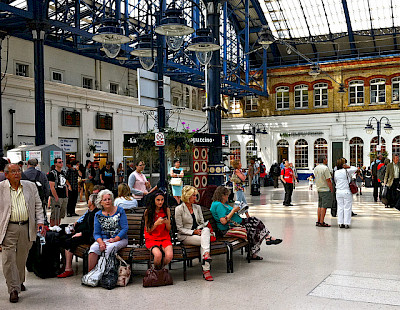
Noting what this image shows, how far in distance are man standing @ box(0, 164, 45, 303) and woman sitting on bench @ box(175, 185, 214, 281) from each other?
75.7 inches

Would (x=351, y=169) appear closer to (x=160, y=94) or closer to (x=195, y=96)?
(x=160, y=94)

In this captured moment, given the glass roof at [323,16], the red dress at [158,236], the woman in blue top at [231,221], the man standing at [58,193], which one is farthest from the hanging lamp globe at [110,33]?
the glass roof at [323,16]

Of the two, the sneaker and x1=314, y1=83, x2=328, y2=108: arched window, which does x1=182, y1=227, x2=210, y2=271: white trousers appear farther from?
x1=314, y1=83, x2=328, y2=108: arched window

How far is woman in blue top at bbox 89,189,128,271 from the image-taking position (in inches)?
257

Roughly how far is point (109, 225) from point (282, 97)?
3507cm

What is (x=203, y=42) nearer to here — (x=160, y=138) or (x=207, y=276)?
(x=160, y=138)

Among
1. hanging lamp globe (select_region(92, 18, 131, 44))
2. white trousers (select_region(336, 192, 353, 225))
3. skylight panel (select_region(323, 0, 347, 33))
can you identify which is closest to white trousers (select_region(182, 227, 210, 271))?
hanging lamp globe (select_region(92, 18, 131, 44))

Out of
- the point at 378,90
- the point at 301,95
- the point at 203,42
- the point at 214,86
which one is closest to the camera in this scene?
the point at 203,42

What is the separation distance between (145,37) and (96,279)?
7.41 meters

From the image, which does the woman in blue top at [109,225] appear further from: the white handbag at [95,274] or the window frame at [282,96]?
the window frame at [282,96]

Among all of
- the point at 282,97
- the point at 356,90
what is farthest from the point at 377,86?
the point at 282,97

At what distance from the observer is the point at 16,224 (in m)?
5.77

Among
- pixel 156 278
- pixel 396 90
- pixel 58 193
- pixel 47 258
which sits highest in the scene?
pixel 396 90

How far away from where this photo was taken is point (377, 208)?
15.8 metres
